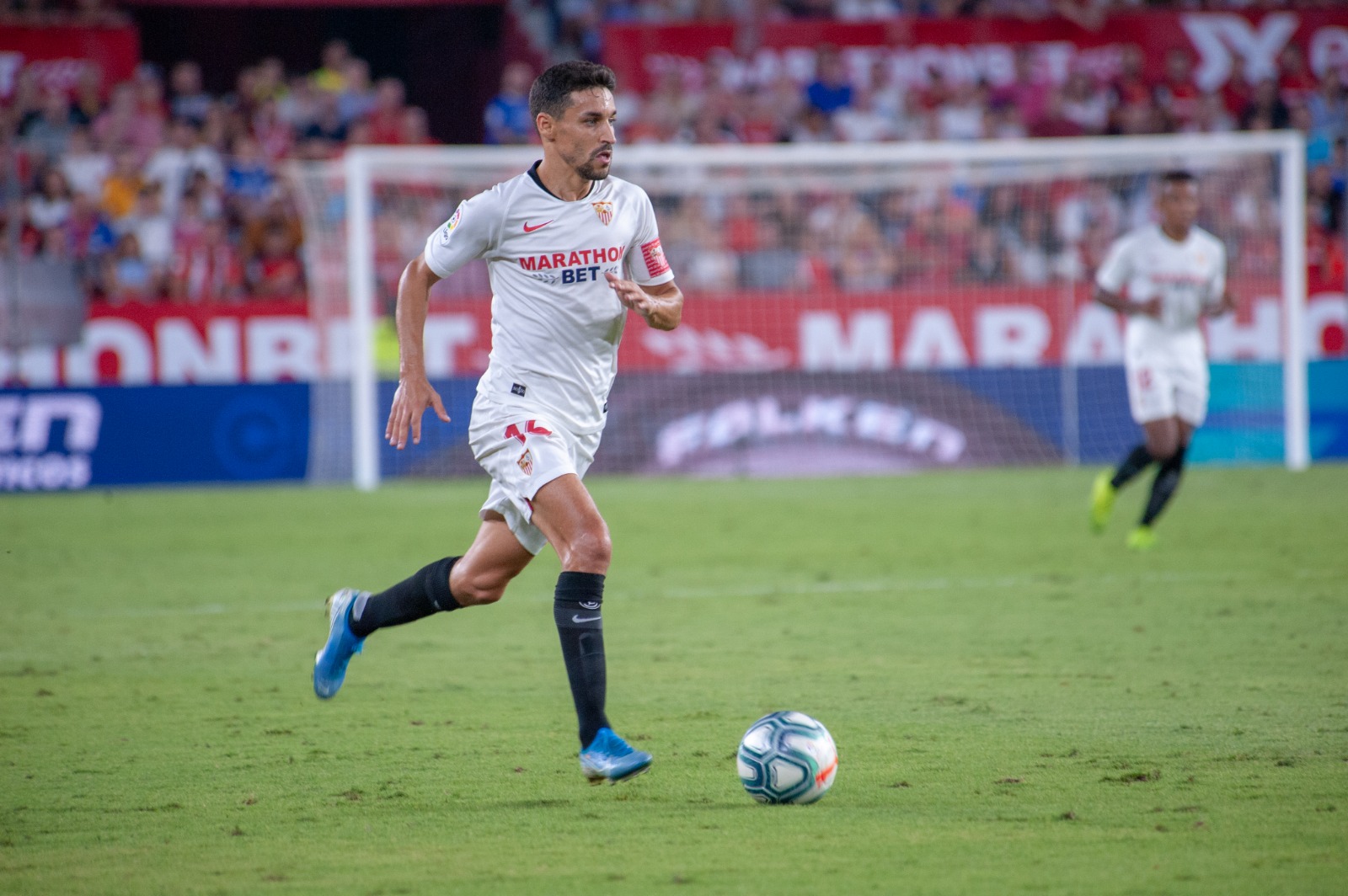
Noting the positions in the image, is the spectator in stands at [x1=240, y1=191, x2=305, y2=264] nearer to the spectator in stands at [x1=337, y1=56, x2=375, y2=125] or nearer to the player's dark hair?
the spectator in stands at [x1=337, y1=56, x2=375, y2=125]

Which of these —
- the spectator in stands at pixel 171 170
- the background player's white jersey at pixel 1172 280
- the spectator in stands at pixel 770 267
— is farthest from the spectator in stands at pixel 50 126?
the background player's white jersey at pixel 1172 280

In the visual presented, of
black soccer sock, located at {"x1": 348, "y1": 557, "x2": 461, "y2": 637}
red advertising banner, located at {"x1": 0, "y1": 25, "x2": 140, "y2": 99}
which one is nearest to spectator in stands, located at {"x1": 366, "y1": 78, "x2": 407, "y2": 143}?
red advertising banner, located at {"x1": 0, "y1": 25, "x2": 140, "y2": 99}

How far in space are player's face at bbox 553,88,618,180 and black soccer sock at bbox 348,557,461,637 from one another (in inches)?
53.4

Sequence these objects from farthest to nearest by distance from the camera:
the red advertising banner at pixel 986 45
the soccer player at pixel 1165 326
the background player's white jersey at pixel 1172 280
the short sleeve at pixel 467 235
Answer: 1. the red advertising banner at pixel 986 45
2. the background player's white jersey at pixel 1172 280
3. the soccer player at pixel 1165 326
4. the short sleeve at pixel 467 235

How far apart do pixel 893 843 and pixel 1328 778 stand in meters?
1.45

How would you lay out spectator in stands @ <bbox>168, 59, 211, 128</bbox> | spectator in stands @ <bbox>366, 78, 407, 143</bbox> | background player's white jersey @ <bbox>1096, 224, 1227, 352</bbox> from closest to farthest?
background player's white jersey @ <bbox>1096, 224, 1227, 352</bbox> < spectator in stands @ <bbox>168, 59, 211, 128</bbox> < spectator in stands @ <bbox>366, 78, 407, 143</bbox>

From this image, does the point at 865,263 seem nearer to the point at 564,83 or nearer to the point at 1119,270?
the point at 1119,270

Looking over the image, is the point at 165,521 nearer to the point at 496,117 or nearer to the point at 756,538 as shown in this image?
the point at 756,538

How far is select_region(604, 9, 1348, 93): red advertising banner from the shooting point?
67.4 feet

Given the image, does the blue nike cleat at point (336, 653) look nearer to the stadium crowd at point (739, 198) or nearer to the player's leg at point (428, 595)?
the player's leg at point (428, 595)

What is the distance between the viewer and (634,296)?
4.96 meters

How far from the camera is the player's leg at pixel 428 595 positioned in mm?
5363

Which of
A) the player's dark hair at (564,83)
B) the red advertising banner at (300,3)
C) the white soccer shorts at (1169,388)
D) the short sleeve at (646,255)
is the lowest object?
the white soccer shorts at (1169,388)

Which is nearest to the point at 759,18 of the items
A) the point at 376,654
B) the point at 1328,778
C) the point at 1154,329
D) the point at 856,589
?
the point at 1154,329
